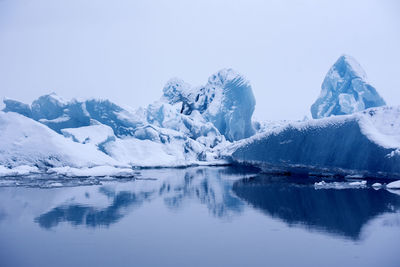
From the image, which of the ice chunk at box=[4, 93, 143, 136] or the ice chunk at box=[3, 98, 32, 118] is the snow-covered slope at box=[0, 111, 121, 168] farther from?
the ice chunk at box=[4, 93, 143, 136]

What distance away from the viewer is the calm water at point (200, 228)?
5.10 metres

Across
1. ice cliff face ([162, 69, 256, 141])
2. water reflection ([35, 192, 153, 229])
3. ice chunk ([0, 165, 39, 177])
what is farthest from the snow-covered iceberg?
water reflection ([35, 192, 153, 229])

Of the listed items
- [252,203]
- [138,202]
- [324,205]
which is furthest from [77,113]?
[324,205]

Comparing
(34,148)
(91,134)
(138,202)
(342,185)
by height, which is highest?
(91,134)

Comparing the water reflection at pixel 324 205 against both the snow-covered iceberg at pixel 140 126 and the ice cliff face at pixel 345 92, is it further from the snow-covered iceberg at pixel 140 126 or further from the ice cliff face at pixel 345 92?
the ice cliff face at pixel 345 92

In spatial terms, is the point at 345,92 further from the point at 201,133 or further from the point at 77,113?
the point at 77,113

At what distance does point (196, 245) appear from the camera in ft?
18.8

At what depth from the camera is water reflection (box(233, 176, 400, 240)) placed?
280 inches

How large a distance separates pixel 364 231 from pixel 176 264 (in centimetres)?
331

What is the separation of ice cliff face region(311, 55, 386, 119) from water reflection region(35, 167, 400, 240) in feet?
76.6

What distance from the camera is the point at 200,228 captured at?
6816mm

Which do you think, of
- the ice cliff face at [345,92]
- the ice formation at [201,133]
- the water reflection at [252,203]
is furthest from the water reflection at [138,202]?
the ice cliff face at [345,92]

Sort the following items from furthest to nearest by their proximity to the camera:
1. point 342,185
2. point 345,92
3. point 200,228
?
1. point 345,92
2. point 342,185
3. point 200,228

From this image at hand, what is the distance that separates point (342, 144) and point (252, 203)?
6879mm
